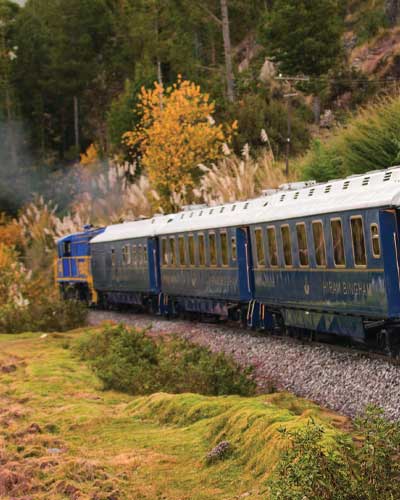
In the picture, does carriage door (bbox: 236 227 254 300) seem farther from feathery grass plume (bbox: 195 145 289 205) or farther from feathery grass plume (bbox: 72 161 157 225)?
feathery grass plume (bbox: 72 161 157 225)

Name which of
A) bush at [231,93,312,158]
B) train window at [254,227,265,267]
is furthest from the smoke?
train window at [254,227,265,267]

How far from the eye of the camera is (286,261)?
18016 millimetres

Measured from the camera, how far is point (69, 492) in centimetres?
990

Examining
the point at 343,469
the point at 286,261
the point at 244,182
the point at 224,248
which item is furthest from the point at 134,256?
the point at 343,469

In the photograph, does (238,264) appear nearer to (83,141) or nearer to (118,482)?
(118,482)

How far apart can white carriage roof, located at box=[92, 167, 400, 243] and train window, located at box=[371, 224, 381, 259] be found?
0.31 metres

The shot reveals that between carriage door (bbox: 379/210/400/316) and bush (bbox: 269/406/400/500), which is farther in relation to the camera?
carriage door (bbox: 379/210/400/316)

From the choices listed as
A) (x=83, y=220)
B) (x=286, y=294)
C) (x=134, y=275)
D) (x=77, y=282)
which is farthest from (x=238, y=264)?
(x=83, y=220)

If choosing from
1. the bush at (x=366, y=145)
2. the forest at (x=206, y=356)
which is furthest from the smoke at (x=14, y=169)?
the bush at (x=366, y=145)

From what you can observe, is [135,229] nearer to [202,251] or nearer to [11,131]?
[202,251]

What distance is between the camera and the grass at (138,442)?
9.84m

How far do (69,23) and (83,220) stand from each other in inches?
1598

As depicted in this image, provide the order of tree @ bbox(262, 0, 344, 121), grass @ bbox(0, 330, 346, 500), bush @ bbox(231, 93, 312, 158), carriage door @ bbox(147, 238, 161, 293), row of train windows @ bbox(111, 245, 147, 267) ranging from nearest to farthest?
grass @ bbox(0, 330, 346, 500) < carriage door @ bbox(147, 238, 161, 293) < row of train windows @ bbox(111, 245, 147, 267) < bush @ bbox(231, 93, 312, 158) < tree @ bbox(262, 0, 344, 121)

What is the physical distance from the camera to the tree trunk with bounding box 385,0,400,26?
64.2 meters
